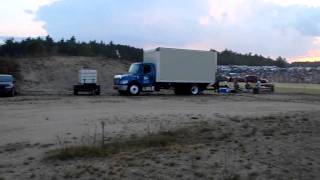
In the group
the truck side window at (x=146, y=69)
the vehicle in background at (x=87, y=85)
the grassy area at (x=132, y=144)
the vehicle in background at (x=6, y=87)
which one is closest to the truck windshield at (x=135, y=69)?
the truck side window at (x=146, y=69)

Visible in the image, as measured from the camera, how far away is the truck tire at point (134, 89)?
4459 centimetres

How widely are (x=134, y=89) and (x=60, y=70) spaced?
2829 centimetres

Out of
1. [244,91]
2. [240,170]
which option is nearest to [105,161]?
[240,170]

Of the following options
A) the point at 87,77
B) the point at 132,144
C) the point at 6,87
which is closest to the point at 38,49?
the point at 87,77

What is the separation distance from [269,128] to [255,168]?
571 centimetres

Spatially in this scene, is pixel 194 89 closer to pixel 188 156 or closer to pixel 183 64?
pixel 183 64

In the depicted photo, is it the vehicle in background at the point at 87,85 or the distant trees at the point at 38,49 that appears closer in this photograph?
the vehicle in background at the point at 87,85

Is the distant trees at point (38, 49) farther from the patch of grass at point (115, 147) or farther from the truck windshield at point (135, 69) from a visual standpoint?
the patch of grass at point (115, 147)

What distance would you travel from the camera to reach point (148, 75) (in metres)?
45.7

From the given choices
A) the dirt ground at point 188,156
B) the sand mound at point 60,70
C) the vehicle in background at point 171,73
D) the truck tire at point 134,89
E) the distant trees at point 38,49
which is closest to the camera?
the dirt ground at point 188,156

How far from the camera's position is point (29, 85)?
6256cm

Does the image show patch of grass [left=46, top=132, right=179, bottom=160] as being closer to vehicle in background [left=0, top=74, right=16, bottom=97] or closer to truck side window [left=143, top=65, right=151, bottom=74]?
vehicle in background [left=0, top=74, right=16, bottom=97]

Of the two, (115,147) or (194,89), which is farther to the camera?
(194,89)

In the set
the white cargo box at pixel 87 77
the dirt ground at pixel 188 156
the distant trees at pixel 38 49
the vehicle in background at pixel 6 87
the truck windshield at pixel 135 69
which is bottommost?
the dirt ground at pixel 188 156
